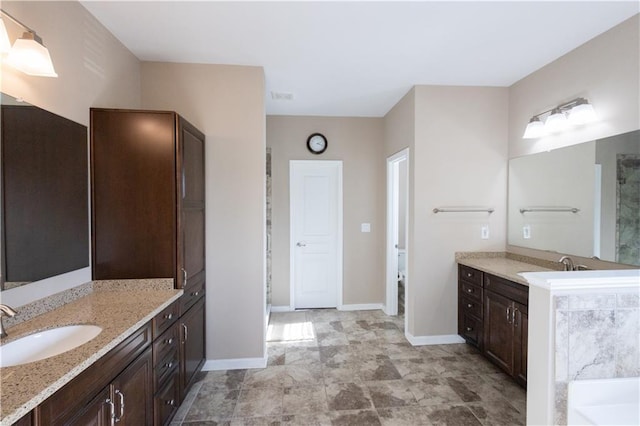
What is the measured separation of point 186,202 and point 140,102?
1.19 m

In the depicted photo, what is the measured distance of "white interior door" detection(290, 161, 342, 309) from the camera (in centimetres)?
407

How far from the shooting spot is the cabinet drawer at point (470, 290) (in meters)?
2.71

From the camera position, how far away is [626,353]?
1.02m

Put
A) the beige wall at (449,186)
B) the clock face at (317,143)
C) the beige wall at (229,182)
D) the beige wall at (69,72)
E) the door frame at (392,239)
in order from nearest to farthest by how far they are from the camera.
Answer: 1. the beige wall at (69,72)
2. the beige wall at (229,182)
3. the beige wall at (449,186)
4. the door frame at (392,239)
5. the clock face at (317,143)

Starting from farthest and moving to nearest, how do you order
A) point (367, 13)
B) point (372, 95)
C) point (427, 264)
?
1. point (372, 95)
2. point (427, 264)
3. point (367, 13)

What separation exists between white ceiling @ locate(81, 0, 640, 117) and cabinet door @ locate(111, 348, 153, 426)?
217cm

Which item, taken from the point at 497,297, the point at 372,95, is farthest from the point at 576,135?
the point at 372,95

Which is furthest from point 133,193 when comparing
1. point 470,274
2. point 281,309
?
point 470,274

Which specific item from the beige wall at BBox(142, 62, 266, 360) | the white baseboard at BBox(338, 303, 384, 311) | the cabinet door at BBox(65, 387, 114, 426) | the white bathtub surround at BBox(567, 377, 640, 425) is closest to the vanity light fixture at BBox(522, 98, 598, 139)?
the white bathtub surround at BBox(567, 377, 640, 425)

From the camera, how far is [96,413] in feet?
3.75

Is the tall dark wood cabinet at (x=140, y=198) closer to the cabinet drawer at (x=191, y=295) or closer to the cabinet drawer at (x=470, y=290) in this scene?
the cabinet drawer at (x=191, y=295)

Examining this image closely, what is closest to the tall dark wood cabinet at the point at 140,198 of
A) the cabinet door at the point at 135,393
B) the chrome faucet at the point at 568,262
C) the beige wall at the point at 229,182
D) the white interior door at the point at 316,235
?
the cabinet door at the point at 135,393

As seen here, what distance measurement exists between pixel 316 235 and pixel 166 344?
2.55 meters

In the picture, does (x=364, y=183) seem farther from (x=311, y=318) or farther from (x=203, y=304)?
(x=203, y=304)
